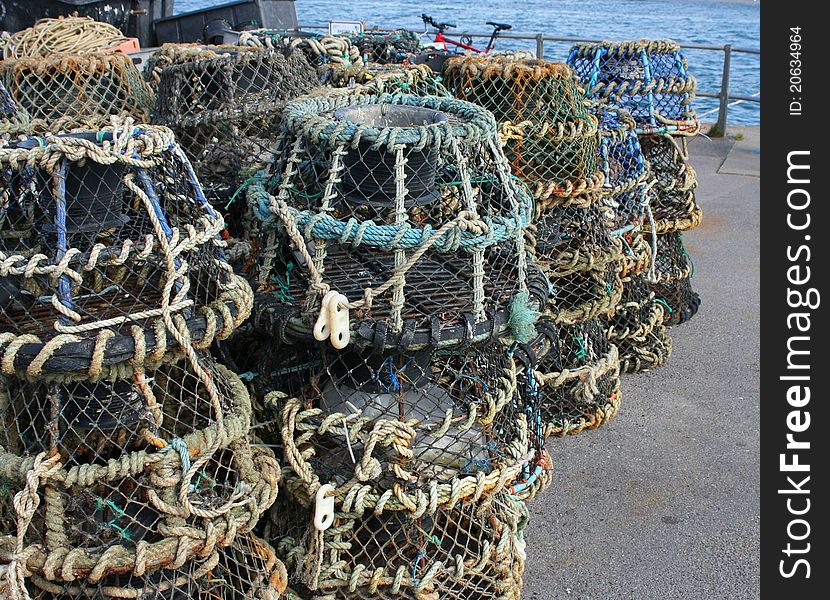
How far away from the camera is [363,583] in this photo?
2.09 meters

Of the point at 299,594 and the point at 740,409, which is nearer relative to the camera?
the point at 299,594

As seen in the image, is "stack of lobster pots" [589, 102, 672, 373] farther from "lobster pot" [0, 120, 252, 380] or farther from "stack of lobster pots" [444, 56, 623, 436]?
"lobster pot" [0, 120, 252, 380]

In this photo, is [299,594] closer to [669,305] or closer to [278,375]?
[278,375]

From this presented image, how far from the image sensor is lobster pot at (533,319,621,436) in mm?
3393

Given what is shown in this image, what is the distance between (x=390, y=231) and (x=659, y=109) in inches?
104

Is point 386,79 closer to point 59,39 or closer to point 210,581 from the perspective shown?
point 59,39

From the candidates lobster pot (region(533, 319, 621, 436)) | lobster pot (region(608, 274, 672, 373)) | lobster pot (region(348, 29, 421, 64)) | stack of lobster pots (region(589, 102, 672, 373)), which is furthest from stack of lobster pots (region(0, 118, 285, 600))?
lobster pot (region(608, 274, 672, 373))

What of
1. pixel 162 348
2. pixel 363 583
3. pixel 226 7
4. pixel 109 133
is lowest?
pixel 363 583

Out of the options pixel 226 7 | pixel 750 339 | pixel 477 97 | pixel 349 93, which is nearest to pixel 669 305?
pixel 750 339

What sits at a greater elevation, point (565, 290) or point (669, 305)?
point (565, 290)

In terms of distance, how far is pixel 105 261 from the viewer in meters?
1.88

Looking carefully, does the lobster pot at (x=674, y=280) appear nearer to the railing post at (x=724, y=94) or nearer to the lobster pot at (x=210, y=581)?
the lobster pot at (x=210, y=581)

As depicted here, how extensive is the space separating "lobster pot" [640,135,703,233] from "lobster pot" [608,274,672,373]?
328 mm

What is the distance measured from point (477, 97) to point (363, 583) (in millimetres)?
1793
